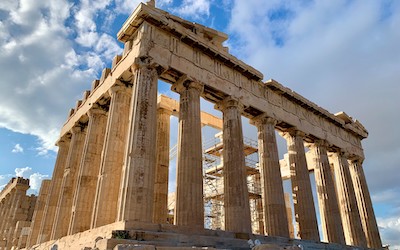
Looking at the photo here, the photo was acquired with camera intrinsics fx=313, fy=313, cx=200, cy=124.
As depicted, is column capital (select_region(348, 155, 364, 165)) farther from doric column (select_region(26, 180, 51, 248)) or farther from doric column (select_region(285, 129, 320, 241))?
doric column (select_region(26, 180, 51, 248))

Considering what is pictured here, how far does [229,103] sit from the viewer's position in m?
19.8

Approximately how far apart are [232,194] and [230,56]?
29.4 ft

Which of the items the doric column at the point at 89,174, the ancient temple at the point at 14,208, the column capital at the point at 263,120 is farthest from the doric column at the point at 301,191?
the ancient temple at the point at 14,208

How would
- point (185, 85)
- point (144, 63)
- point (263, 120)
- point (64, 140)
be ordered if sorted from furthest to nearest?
1. point (64, 140)
2. point (263, 120)
3. point (185, 85)
4. point (144, 63)

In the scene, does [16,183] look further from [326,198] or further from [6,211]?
[326,198]

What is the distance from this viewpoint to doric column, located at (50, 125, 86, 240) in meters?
19.4

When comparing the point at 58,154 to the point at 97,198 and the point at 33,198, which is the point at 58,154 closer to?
the point at 97,198

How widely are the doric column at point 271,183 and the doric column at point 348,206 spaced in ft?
30.5

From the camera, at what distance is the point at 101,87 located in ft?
66.6

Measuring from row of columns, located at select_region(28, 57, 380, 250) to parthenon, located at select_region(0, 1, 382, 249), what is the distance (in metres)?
0.06

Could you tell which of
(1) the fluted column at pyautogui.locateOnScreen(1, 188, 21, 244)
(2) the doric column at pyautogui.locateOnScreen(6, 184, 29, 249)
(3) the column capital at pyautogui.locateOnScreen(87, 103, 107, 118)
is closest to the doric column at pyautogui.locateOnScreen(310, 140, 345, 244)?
(3) the column capital at pyautogui.locateOnScreen(87, 103, 107, 118)

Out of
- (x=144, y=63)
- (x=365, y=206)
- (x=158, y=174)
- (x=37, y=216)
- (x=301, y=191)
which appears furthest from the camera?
(x=365, y=206)

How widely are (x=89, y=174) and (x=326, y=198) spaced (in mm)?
17193

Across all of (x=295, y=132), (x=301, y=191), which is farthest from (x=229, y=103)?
(x=301, y=191)
